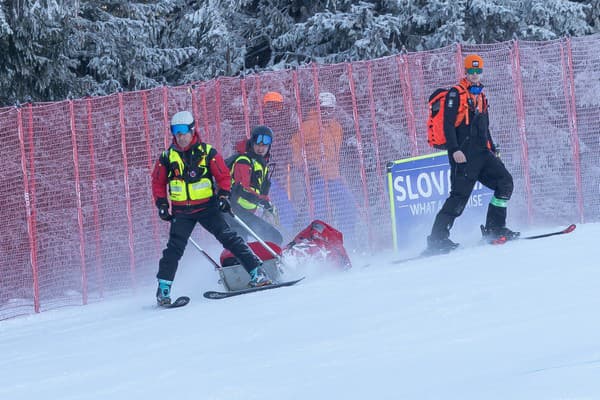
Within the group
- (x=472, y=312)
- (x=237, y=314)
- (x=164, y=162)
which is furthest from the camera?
(x=164, y=162)

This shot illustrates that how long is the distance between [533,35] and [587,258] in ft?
23.4

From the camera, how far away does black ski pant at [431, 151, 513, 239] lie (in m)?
8.73

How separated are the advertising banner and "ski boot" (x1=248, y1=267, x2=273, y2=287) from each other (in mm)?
2380

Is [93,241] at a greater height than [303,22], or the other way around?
[303,22]

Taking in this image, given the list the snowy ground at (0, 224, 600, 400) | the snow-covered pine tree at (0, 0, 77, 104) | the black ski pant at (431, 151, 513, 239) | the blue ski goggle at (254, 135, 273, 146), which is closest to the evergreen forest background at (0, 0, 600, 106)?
the snow-covered pine tree at (0, 0, 77, 104)

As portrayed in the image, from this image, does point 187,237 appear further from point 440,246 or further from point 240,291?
point 440,246

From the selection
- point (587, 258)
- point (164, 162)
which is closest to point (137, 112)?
point (164, 162)

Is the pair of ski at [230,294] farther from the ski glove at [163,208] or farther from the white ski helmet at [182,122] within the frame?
the white ski helmet at [182,122]

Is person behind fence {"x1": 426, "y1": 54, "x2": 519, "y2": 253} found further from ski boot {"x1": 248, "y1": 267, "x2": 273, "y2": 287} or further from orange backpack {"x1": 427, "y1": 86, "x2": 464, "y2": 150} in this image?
ski boot {"x1": 248, "y1": 267, "x2": 273, "y2": 287}

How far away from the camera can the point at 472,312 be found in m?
5.86

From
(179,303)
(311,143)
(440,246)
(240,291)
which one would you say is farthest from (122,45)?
(440,246)

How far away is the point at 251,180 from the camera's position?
30.3 ft

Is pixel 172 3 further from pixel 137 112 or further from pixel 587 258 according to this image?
pixel 587 258

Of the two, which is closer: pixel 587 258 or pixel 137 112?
pixel 587 258
